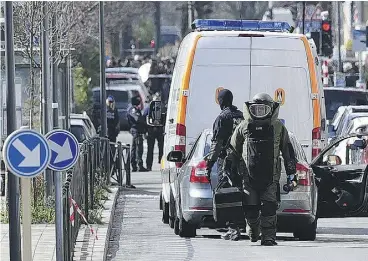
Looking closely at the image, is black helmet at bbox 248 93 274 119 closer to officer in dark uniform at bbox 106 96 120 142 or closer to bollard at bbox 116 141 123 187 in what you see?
bollard at bbox 116 141 123 187

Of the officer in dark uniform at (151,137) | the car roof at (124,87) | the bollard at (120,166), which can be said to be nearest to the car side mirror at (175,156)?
the bollard at (120,166)

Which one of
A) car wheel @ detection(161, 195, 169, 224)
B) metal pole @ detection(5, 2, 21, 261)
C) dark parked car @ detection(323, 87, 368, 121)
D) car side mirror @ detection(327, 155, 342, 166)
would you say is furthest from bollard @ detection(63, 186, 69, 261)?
dark parked car @ detection(323, 87, 368, 121)

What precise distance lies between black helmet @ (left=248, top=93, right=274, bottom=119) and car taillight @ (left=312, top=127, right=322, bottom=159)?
3836 mm

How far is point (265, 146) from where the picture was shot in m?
14.6

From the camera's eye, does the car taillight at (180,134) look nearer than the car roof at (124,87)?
Yes

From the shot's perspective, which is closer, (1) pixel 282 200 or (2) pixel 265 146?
(2) pixel 265 146

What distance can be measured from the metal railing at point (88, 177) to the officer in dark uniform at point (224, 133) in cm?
159

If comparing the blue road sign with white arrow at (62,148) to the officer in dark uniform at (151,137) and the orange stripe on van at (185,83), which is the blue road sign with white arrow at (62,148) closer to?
the orange stripe on van at (185,83)

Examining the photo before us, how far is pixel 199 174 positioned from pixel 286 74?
310 centimetres

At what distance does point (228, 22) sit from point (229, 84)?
4.18ft

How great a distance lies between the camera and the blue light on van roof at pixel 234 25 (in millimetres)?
19109

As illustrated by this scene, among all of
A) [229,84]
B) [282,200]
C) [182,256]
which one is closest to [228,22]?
[229,84]

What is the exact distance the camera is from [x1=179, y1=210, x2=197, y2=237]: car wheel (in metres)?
16.3

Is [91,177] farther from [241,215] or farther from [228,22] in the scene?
[241,215]
